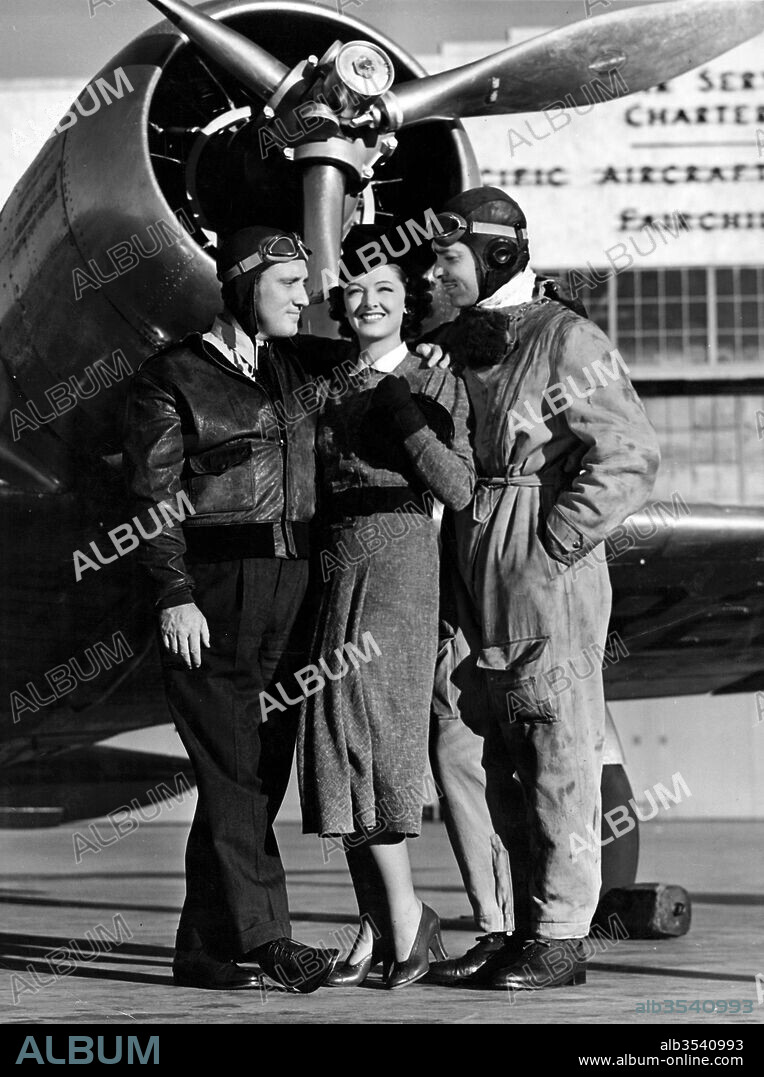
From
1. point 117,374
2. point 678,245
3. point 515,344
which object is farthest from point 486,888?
point 678,245

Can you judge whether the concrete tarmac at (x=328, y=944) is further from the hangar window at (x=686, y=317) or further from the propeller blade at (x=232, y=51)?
the hangar window at (x=686, y=317)

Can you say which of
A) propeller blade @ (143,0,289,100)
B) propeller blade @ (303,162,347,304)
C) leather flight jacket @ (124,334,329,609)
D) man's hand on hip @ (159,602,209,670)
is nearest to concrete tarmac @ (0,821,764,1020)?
man's hand on hip @ (159,602,209,670)

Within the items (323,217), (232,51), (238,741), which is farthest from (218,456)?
(232,51)

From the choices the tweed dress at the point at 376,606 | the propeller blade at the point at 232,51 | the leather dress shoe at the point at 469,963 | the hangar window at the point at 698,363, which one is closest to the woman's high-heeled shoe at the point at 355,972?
the leather dress shoe at the point at 469,963

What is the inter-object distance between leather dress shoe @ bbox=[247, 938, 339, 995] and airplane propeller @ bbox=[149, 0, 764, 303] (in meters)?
2.01

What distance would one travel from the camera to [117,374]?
559 centimetres

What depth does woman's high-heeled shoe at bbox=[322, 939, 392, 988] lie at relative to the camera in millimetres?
3781

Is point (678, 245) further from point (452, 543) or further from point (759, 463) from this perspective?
point (452, 543)

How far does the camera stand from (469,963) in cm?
389

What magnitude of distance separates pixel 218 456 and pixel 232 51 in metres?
1.88

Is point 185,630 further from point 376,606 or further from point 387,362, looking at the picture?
point 387,362

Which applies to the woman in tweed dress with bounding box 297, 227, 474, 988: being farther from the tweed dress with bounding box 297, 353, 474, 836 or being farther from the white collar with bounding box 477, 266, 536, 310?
the white collar with bounding box 477, 266, 536, 310

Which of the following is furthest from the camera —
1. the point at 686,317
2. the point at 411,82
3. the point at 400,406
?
the point at 686,317

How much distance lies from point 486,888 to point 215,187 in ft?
8.76
